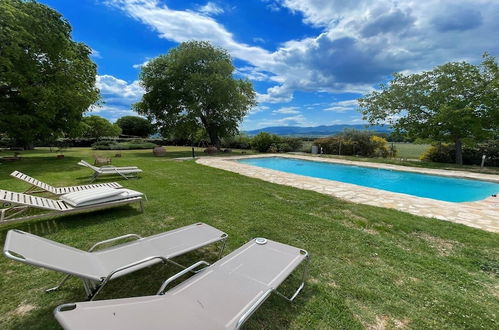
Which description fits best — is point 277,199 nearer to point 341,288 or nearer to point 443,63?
point 341,288

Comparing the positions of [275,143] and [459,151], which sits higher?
[275,143]

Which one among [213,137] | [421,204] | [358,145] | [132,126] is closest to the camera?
[421,204]

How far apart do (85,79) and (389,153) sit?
21319mm

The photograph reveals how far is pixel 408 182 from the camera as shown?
10508 mm

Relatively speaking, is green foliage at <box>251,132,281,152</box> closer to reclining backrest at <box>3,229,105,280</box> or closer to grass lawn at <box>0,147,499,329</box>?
grass lawn at <box>0,147,499,329</box>

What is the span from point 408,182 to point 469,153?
710 centimetres

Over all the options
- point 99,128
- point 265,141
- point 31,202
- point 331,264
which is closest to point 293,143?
point 265,141

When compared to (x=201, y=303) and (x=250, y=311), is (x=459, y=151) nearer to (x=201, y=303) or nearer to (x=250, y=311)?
(x=250, y=311)

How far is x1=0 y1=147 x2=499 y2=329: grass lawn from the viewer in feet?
7.00

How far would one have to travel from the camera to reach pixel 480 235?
388 cm

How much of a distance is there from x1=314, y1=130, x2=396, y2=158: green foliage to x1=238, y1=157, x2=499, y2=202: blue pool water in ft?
15.0

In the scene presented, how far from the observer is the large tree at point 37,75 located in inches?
406

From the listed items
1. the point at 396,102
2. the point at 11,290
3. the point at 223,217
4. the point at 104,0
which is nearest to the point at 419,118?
the point at 396,102

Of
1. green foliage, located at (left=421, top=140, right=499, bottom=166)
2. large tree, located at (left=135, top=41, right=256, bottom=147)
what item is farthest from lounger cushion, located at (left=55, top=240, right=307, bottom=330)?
large tree, located at (left=135, top=41, right=256, bottom=147)
